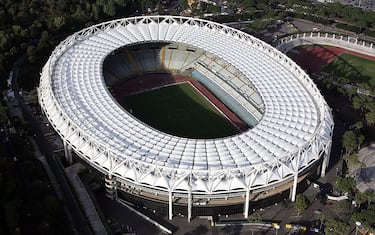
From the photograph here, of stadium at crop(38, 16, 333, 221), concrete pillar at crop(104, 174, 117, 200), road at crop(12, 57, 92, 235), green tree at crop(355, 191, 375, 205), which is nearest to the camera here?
road at crop(12, 57, 92, 235)

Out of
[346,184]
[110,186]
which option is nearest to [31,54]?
[110,186]

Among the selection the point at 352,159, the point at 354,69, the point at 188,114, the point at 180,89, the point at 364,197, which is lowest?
the point at 364,197

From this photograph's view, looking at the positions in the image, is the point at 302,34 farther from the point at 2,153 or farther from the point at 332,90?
the point at 2,153

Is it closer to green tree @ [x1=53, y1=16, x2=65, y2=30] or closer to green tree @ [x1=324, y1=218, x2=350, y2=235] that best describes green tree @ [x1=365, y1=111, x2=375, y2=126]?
green tree @ [x1=324, y1=218, x2=350, y2=235]

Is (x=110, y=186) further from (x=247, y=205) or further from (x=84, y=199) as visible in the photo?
(x=247, y=205)

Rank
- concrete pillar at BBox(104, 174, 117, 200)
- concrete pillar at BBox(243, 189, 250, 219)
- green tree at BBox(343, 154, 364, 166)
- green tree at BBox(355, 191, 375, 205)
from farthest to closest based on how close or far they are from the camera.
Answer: green tree at BBox(343, 154, 364, 166), concrete pillar at BBox(104, 174, 117, 200), green tree at BBox(355, 191, 375, 205), concrete pillar at BBox(243, 189, 250, 219)

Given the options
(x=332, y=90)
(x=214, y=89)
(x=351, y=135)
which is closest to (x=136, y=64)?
(x=214, y=89)

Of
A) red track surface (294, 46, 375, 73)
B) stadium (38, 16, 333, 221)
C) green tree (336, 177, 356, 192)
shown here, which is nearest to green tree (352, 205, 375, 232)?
green tree (336, 177, 356, 192)
